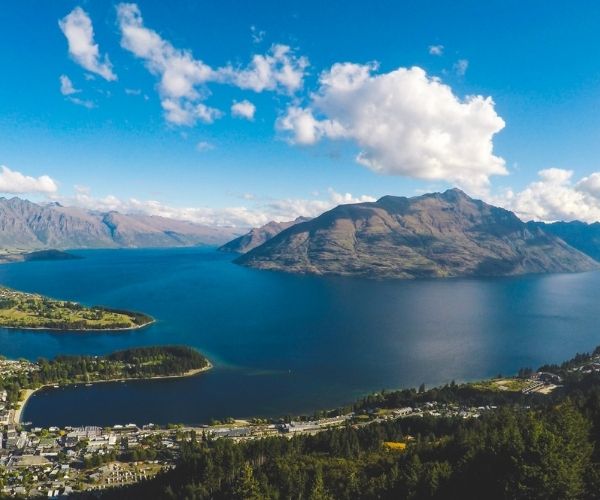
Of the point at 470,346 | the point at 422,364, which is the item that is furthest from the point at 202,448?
the point at 470,346

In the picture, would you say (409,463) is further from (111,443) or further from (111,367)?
(111,367)

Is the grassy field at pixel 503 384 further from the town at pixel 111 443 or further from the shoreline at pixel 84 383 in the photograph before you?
the shoreline at pixel 84 383

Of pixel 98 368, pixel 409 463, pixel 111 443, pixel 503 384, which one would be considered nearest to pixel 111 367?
pixel 98 368

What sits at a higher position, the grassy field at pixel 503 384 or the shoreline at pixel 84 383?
the grassy field at pixel 503 384

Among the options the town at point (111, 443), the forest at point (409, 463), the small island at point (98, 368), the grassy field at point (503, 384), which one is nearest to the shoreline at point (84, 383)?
the small island at point (98, 368)

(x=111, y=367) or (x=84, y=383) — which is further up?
(x=111, y=367)

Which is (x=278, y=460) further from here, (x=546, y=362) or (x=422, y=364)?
(x=546, y=362)

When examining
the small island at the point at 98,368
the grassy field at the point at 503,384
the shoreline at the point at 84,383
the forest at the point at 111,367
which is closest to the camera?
the shoreline at the point at 84,383

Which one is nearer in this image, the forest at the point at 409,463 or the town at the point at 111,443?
the forest at the point at 409,463

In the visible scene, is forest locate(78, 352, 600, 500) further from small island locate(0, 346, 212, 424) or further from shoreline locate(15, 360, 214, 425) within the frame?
small island locate(0, 346, 212, 424)
